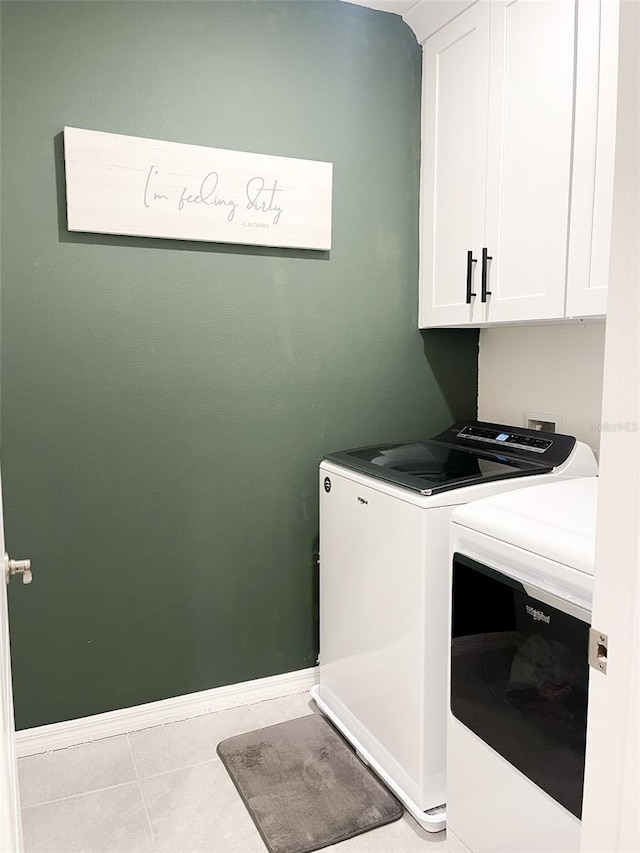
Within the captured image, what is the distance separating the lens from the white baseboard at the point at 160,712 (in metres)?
2.09

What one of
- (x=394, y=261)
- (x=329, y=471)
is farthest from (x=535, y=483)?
(x=394, y=261)

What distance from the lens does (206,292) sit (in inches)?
85.0

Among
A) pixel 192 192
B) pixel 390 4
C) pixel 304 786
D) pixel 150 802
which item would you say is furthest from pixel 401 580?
pixel 390 4

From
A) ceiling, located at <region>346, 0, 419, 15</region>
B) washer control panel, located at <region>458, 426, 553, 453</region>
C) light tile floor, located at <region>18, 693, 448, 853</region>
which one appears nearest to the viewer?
light tile floor, located at <region>18, 693, 448, 853</region>

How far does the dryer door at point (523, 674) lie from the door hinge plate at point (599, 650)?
497 millimetres

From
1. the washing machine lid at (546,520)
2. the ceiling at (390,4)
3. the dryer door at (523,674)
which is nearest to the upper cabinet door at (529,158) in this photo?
the ceiling at (390,4)

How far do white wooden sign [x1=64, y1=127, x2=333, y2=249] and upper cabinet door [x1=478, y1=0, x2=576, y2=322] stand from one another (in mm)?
587

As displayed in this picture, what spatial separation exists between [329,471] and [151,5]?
155 cm

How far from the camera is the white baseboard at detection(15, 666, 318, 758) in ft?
6.86

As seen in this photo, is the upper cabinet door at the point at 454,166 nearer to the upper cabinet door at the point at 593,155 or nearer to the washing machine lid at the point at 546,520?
the upper cabinet door at the point at 593,155

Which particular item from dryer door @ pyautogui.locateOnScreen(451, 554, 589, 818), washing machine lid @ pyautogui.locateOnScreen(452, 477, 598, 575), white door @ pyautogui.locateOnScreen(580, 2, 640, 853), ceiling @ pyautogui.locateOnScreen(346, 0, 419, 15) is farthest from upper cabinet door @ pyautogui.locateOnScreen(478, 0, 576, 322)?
white door @ pyautogui.locateOnScreen(580, 2, 640, 853)

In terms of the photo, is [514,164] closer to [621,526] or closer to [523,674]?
[523,674]

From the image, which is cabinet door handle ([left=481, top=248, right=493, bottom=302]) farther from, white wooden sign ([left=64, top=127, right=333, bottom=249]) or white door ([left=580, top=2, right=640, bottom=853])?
white door ([left=580, top=2, right=640, bottom=853])

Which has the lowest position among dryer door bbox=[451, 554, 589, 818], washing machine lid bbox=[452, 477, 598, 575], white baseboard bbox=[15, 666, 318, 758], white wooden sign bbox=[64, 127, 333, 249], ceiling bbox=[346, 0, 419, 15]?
white baseboard bbox=[15, 666, 318, 758]
